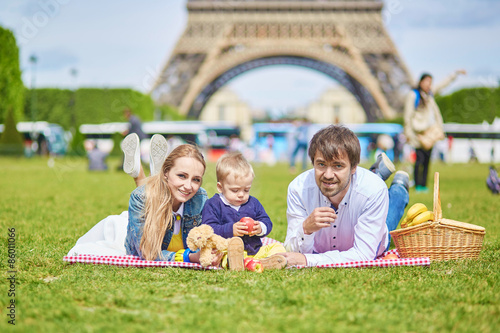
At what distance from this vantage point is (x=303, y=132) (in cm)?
1376

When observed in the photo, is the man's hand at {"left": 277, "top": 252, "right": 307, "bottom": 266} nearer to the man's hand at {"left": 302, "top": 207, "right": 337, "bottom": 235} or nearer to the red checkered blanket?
the red checkered blanket

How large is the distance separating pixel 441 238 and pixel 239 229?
50.1 inches

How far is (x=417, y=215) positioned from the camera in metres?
3.49

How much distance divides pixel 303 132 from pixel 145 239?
428 inches

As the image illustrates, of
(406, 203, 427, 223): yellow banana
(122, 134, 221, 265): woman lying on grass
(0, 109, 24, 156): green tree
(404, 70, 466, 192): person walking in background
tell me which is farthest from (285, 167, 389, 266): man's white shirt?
(0, 109, 24, 156): green tree

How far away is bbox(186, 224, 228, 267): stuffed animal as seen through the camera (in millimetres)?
2895

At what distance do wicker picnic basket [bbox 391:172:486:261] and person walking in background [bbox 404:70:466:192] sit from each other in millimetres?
4327

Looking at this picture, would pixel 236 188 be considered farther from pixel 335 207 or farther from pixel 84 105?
pixel 84 105

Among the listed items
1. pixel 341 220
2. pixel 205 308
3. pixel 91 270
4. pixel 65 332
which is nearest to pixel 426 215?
pixel 341 220

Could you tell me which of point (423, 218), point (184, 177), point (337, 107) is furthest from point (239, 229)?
point (337, 107)

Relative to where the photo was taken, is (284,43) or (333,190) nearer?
(333,190)

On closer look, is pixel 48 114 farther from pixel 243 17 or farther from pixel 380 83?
pixel 380 83

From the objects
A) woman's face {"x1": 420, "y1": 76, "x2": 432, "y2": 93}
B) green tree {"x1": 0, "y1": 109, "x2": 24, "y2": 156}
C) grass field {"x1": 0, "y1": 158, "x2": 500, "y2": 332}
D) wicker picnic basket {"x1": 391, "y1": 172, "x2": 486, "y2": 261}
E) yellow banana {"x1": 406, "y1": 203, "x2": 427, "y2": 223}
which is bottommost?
grass field {"x1": 0, "y1": 158, "x2": 500, "y2": 332}

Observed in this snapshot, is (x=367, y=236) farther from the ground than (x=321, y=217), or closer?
closer
